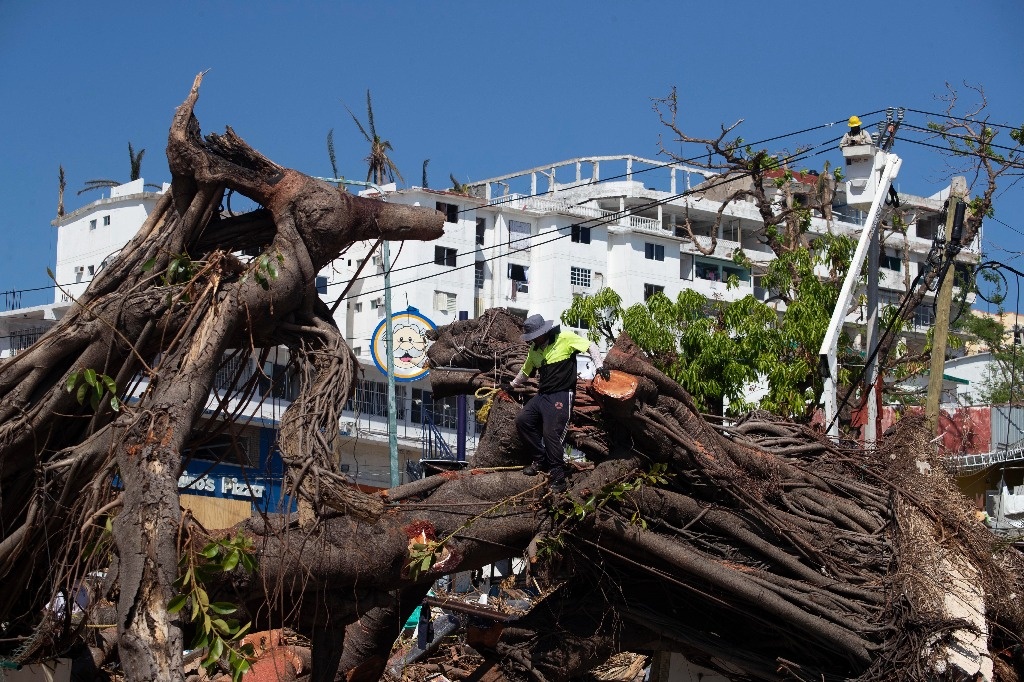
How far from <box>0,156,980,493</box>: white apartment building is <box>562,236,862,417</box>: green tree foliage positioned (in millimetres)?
18785

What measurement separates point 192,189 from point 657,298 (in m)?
12.9

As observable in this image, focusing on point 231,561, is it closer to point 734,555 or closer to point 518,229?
point 734,555

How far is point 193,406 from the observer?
7344 mm

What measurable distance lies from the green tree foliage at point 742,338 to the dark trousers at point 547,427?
8.44 meters

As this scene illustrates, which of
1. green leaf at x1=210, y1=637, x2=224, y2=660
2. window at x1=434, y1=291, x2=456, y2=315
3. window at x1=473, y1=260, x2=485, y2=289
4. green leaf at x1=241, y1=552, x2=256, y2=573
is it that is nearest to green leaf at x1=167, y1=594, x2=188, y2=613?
green leaf at x1=210, y1=637, x2=224, y2=660

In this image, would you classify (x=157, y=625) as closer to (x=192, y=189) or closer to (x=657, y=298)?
(x=192, y=189)

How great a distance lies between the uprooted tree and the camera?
743cm

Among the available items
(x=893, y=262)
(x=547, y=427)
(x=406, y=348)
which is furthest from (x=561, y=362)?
(x=893, y=262)

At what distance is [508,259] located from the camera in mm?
49656

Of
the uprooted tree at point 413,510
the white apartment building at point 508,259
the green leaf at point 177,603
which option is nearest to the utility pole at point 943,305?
the uprooted tree at point 413,510

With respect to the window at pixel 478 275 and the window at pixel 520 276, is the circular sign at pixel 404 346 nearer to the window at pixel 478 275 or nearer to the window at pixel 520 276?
the window at pixel 478 275

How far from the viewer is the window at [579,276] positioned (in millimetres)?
50562

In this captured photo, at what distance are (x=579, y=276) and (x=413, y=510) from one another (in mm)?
42517

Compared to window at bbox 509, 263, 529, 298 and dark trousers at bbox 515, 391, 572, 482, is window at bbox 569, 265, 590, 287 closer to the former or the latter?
window at bbox 509, 263, 529, 298
